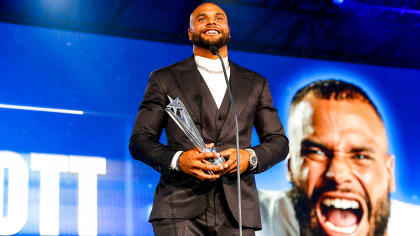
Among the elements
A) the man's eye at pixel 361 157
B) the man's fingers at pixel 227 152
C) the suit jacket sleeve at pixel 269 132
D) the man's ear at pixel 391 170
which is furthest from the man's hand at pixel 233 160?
the man's ear at pixel 391 170

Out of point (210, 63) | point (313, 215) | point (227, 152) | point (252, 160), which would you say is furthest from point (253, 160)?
point (313, 215)

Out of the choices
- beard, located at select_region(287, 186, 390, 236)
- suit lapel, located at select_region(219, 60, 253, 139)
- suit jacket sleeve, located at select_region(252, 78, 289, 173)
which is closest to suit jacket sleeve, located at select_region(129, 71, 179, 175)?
suit lapel, located at select_region(219, 60, 253, 139)

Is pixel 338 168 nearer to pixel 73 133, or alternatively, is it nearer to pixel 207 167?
pixel 73 133

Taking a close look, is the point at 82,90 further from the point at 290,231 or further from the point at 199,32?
the point at 199,32

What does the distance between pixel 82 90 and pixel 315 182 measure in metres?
2.21

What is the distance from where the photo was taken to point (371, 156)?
5734 millimetres

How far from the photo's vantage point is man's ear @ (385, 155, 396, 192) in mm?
5770

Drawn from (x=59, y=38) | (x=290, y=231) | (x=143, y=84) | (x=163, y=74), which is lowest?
(x=290, y=231)

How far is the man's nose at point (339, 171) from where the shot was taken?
5.56 meters

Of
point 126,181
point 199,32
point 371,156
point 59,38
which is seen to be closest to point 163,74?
point 199,32

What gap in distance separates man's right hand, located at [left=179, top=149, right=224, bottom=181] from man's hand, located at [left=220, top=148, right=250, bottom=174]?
0.03m

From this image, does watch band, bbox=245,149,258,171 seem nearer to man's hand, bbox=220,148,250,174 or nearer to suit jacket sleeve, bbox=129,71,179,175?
man's hand, bbox=220,148,250,174

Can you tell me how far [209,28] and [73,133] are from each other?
299 centimetres

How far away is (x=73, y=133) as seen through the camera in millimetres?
4988
